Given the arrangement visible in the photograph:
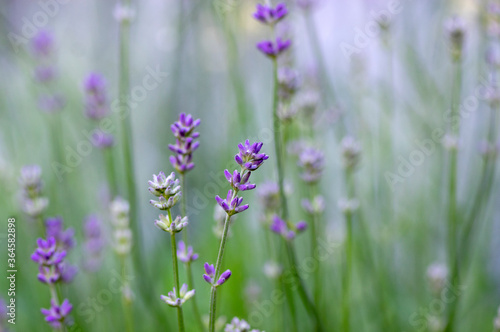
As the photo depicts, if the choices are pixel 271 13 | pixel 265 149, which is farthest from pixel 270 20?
pixel 265 149

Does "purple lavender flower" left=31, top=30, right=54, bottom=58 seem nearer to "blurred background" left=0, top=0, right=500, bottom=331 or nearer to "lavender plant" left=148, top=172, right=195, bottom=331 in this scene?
"blurred background" left=0, top=0, right=500, bottom=331

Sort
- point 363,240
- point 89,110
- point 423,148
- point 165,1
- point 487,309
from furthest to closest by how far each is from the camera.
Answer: point 165,1, point 423,148, point 487,309, point 363,240, point 89,110

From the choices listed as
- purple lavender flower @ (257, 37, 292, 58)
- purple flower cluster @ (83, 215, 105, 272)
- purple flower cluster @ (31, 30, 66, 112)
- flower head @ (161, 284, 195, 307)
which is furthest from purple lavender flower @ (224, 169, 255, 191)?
purple flower cluster @ (31, 30, 66, 112)

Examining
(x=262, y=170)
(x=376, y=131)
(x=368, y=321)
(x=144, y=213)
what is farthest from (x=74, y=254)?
(x=376, y=131)

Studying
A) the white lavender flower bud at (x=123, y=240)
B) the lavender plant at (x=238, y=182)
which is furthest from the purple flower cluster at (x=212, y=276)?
the white lavender flower bud at (x=123, y=240)

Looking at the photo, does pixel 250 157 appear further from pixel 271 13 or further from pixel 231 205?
pixel 271 13

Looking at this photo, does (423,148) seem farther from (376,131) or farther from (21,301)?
(21,301)

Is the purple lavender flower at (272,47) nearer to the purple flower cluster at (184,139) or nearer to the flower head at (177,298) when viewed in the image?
the purple flower cluster at (184,139)
